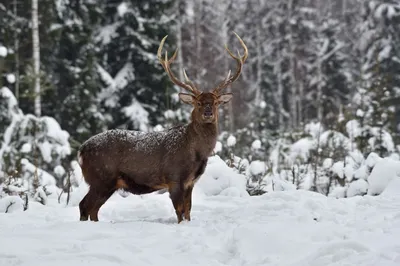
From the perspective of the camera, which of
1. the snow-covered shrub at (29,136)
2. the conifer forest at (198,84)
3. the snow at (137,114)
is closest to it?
the conifer forest at (198,84)

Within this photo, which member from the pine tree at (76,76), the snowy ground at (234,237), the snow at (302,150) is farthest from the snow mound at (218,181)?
the pine tree at (76,76)

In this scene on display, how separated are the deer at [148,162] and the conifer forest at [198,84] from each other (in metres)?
1.59

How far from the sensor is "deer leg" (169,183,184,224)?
6.29m

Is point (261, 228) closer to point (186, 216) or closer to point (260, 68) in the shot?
point (186, 216)

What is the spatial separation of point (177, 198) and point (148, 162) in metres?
0.60

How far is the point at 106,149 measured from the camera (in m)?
6.57

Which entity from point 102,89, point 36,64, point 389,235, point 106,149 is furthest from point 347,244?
point 102,89

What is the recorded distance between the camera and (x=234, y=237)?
489 centimetres

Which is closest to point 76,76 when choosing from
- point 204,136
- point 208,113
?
point 204,136

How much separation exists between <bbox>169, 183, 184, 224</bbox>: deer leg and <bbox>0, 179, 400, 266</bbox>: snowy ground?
185 millimetres

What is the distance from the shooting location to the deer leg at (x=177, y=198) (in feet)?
20.6

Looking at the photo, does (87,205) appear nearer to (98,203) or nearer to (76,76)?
(98,203)

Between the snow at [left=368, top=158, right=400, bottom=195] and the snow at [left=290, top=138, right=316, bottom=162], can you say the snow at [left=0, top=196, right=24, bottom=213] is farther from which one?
the snow at [left=290, top=138, right=316, bottom=162]

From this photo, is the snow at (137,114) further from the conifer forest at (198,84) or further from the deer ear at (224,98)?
the deer ear at (224,98)
